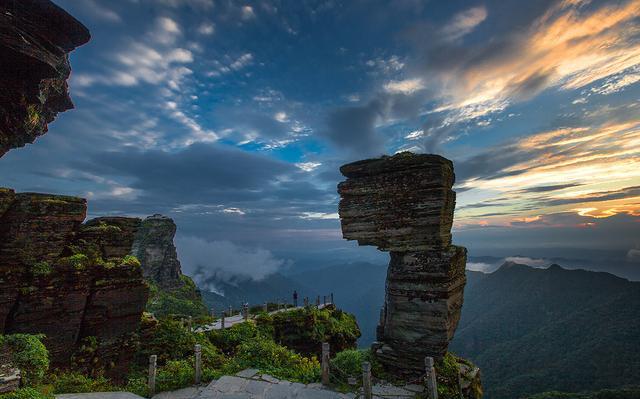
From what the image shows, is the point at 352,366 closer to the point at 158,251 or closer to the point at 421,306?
the point at 421,306

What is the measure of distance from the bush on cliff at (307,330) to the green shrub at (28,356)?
1621cm

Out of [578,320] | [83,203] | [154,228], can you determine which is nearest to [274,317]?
[83,203]

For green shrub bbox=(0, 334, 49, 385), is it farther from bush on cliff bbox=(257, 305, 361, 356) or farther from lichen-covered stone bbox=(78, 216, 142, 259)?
bush on cliff bbox=(257, 305, 361, 356)

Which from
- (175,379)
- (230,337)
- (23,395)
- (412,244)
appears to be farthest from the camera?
(230,337)

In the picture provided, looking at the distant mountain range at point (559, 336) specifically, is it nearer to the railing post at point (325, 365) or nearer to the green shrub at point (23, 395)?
the railing post at point (325, 365)

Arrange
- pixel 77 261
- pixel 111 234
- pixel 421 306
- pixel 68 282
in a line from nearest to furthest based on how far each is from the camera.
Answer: pixel 421 306 < pixel 68 282 < pixel 77 261 < pixel 111 234

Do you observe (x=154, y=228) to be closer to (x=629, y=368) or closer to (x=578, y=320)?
(x=629, y=368)

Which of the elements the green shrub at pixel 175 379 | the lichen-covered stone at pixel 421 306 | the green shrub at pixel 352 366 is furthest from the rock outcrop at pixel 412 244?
the green shrub at pixel 175 379

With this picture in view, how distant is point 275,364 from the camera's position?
1441 centimetres

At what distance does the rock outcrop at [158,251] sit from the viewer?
48.1 meters

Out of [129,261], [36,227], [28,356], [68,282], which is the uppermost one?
[36,227]

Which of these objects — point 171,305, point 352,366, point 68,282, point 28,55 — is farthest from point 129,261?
point 171,305

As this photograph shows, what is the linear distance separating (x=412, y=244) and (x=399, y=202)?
188 cm

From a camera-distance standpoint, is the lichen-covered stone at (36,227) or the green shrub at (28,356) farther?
the lichen-covered stone at (36,227)
